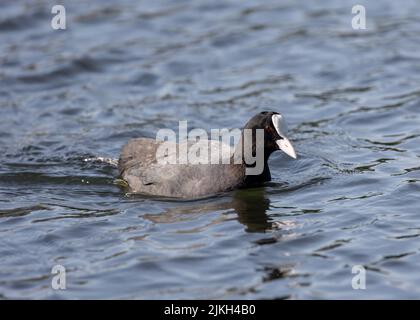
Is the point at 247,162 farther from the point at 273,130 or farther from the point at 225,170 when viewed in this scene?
the point at 273,130

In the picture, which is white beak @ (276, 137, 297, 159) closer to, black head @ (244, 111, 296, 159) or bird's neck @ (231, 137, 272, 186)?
black head @ (244, 111, 296, 159)

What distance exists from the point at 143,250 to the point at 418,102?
510cm

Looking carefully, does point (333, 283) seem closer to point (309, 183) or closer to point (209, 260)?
point (209, 260)

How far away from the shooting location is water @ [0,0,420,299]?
6965 mm

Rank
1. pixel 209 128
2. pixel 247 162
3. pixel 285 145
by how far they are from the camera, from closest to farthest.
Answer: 1. pixel 285 145
2. pixel 247 162
3. pixel 209 128

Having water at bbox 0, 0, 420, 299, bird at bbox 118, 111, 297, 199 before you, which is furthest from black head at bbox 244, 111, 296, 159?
water at bbox 0, 0, 420, 299

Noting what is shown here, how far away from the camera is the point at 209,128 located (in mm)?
10797

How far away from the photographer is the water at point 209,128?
274 inches

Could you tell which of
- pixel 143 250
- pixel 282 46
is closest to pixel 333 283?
pixel 143 250

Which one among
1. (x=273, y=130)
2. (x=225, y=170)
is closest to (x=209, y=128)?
(x=225, y=170)

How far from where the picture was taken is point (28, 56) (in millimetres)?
13945

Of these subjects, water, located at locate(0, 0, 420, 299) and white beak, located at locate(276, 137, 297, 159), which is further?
white beak, located at locate(276, 137, 297, 159)

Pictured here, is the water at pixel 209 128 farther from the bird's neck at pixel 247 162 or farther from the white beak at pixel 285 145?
the white beak at pixel 285 145
